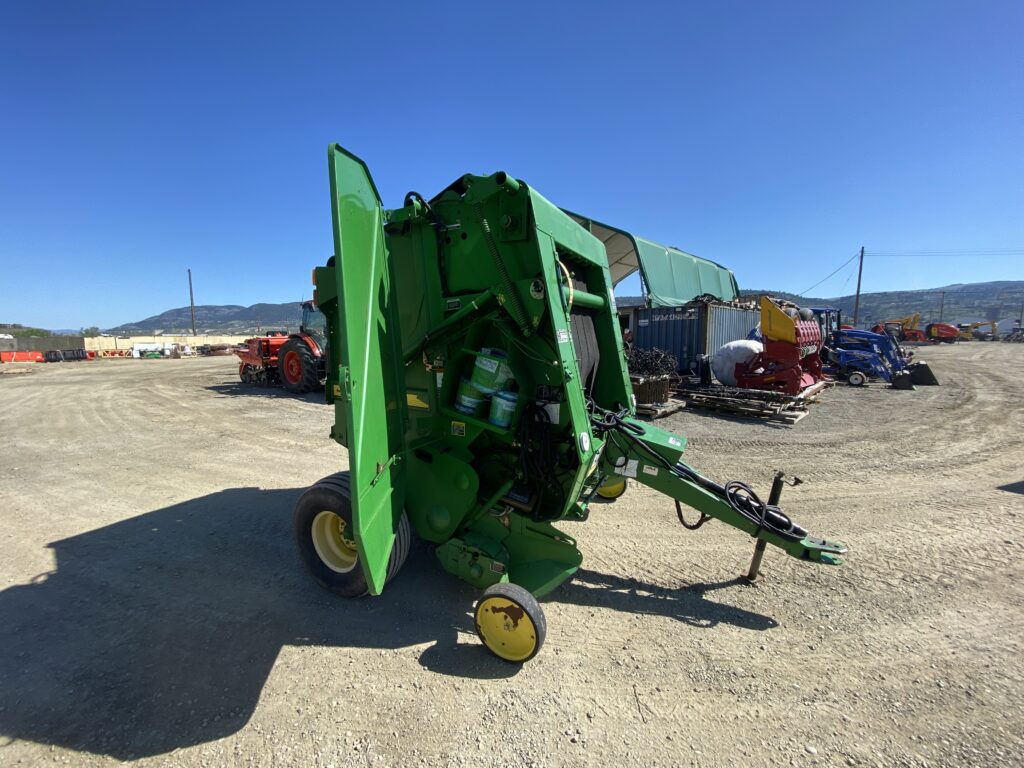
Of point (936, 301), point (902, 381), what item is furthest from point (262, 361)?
point (936, 301)

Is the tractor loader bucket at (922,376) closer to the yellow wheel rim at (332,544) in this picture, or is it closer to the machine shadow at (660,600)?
the machine shadow at (660,600)

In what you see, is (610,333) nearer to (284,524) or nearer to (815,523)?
(815,523)

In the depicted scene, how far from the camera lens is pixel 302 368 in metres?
12.3

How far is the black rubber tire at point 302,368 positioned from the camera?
1226 centimetres

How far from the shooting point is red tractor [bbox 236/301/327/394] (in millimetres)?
12352

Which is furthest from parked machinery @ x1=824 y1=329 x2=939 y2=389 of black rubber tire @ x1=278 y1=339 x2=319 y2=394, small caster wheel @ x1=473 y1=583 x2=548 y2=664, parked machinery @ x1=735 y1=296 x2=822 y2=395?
black rubber tire @ x1=278 y1=339 x2=319 y2=394

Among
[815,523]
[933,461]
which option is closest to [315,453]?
[815,523]

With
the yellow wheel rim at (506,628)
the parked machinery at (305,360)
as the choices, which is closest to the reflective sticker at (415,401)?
the yellow wheel rim at (506,628)

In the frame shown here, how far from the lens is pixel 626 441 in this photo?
340cm

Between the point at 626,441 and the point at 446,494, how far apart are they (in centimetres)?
137

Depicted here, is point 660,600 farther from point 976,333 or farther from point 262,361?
point 976,333

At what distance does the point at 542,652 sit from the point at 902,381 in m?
15.5

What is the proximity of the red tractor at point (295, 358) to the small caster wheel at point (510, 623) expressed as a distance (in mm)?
9970

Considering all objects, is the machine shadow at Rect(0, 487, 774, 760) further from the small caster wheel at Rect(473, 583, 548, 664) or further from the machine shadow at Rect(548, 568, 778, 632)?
the small caster wheel at Rect(473, 583, 548, 664)
